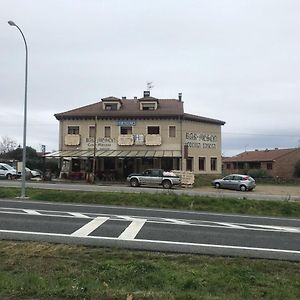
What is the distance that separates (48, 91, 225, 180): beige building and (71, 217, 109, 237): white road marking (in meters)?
36.1

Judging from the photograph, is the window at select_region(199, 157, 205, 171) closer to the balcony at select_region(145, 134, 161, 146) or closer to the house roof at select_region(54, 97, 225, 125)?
the house roof at select_region(54, 97, 225, 125)

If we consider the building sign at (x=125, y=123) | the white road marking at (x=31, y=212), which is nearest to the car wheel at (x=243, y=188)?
the building sign at (x=125, y=123)

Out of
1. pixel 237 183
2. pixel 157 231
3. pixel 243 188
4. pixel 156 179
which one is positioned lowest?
pixel 157 231

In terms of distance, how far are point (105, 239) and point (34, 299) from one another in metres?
5.31

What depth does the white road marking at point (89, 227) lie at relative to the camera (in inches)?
465

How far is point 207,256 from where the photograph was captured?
941 centimetres

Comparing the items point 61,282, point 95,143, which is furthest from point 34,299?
point 95,143

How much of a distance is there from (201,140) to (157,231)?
43.1 m

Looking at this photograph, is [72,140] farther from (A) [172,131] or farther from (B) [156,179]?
(B) [156,179]

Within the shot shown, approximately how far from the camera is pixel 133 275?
7.30 metres

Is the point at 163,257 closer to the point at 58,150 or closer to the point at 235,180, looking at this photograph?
the point at 235,180

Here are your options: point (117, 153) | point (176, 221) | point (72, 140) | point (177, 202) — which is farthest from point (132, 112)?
point (176, 221)

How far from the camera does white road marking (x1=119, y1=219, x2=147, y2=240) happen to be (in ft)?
37.6

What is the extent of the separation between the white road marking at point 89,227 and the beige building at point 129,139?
36.1m
